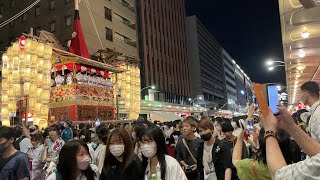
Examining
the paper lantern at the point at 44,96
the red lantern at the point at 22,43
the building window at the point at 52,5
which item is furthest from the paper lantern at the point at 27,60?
the building window at the point at 52,5

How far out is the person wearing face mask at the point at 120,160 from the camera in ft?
12.1

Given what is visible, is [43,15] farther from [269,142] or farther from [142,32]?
[269,142]

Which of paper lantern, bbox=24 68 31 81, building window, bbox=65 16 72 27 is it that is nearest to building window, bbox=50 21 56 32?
building window, bbox=65 16 72 27

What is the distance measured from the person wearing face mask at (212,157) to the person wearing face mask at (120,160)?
5.16ft

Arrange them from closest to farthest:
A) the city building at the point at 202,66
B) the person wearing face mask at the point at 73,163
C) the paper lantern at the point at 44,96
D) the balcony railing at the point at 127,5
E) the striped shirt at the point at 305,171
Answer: the striped shirt at the point at 305,171 < the person wearing face mask at the point at 73,163 < the paper lantern at the point at 44,96 < the balcony railing at the point at 127,5 < the city building at the point at 202,66

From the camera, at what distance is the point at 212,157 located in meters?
4.96

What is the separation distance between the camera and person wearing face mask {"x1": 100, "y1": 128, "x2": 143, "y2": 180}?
3701 mm

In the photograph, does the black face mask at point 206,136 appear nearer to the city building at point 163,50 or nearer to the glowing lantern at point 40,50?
the glowing lantern at point 40,50

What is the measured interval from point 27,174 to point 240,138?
3.28m

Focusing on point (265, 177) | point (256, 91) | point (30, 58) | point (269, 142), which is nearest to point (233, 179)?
point (265, 177)

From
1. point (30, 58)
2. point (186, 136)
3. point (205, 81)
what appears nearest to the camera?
point (186, 136)

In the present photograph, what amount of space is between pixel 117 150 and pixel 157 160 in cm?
54

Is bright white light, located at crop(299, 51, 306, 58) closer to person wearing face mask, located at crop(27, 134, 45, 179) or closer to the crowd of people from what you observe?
the crowd of people

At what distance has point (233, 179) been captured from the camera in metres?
4.86
